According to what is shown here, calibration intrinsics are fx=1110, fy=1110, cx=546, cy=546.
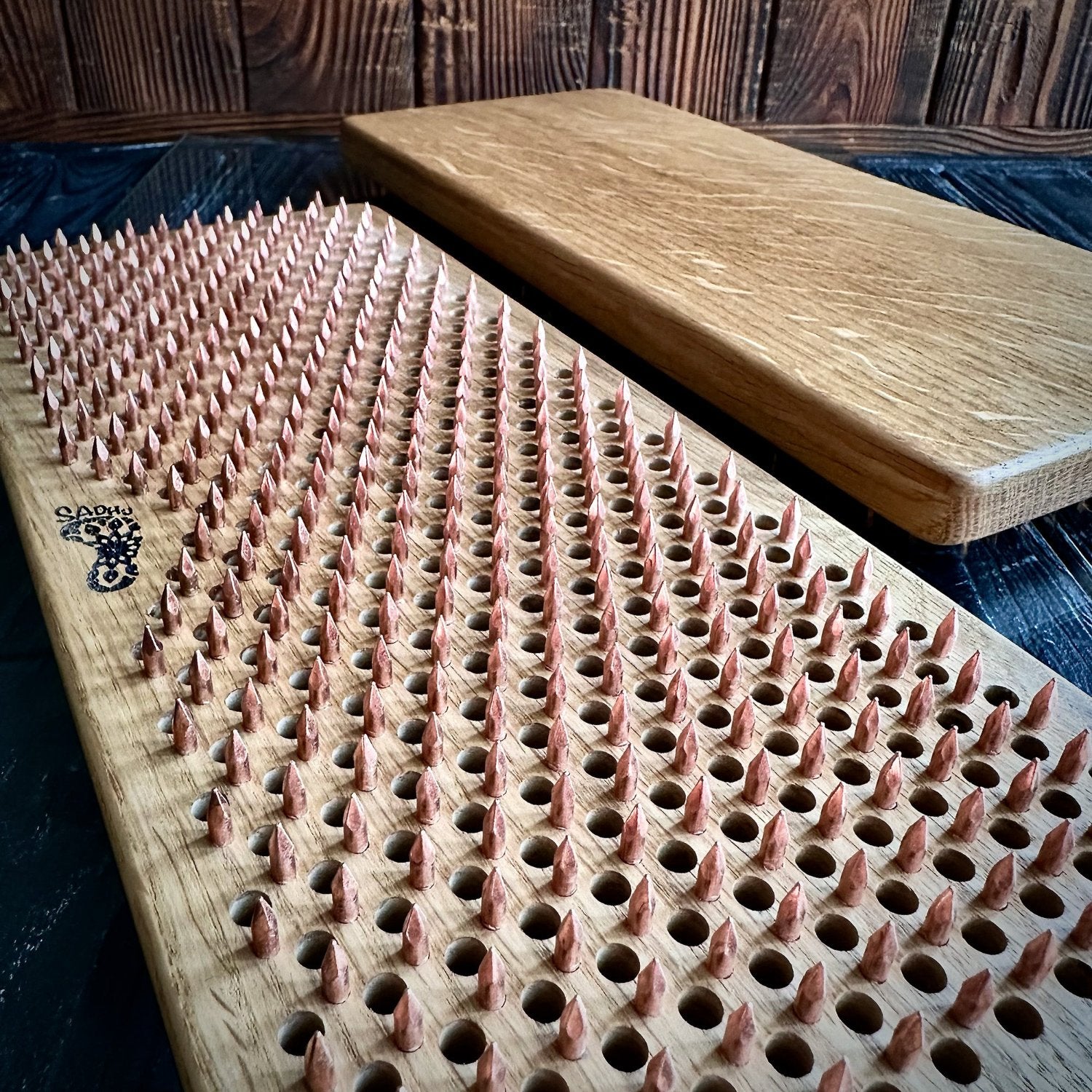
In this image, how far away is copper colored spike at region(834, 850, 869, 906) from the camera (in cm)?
44

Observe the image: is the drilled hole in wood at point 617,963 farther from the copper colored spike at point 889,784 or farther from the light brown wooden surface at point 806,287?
the light brown wooden surface at point 806,287

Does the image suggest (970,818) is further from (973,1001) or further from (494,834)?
(494,834)

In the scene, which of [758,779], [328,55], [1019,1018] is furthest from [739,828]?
[328,55]

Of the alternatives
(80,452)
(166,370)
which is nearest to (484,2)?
(166,370)

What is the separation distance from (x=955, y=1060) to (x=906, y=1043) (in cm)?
3

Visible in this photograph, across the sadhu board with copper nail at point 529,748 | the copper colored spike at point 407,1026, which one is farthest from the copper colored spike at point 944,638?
the copper colored spike at point 407,1026

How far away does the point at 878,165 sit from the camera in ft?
4.92

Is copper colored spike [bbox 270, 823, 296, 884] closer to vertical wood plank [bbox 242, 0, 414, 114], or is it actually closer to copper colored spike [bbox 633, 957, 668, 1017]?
copper colored spike [bbox 633, 957, 668, 1017]

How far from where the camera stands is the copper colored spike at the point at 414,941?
1.34 ft

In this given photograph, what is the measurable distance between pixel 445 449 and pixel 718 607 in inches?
9.2

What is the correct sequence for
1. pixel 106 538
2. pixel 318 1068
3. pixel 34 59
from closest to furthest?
pixel 318 1068 → pixel 106 538 → pixel 34 59

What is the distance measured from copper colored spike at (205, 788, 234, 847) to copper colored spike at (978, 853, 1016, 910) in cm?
30

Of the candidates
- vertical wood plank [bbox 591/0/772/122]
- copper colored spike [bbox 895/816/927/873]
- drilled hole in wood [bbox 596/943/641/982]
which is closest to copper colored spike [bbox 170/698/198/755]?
drilled hole in wood [bbox 596/943/641/982]

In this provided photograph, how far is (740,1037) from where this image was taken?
0.38 metres
